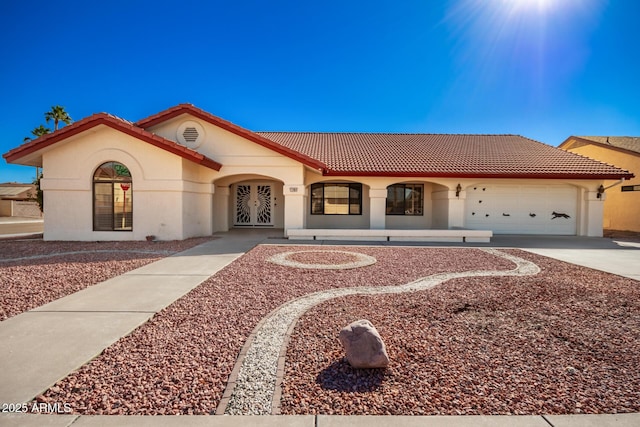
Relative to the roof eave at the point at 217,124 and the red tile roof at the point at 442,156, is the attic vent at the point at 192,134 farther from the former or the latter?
the red tile roof at the point at 442,156

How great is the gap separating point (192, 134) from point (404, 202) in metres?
11.3

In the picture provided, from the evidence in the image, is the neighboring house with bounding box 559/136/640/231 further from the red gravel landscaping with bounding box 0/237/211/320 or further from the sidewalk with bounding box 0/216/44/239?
the sidewalk with bounding box 0/216/44/239

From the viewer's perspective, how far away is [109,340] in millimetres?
3961

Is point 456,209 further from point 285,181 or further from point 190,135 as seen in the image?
point 190,135

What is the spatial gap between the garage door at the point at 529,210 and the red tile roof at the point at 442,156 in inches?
41.5

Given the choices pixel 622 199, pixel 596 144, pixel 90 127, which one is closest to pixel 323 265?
pixel 90 127

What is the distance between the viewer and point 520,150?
19.6 meters

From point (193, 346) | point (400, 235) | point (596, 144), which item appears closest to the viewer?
point (193, 346)

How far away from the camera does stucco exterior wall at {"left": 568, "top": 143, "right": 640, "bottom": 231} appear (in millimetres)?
19438

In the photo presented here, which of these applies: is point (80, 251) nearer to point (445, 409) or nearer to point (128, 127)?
point (128, 127)

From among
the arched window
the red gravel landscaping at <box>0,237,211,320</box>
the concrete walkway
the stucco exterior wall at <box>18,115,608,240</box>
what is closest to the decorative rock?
the concrete walkway

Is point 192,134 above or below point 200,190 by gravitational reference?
above

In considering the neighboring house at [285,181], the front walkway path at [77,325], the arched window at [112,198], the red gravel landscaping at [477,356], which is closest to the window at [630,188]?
the neighboring house at [285,181]

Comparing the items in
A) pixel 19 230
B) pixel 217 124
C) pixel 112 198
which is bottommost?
pixel 19 230
